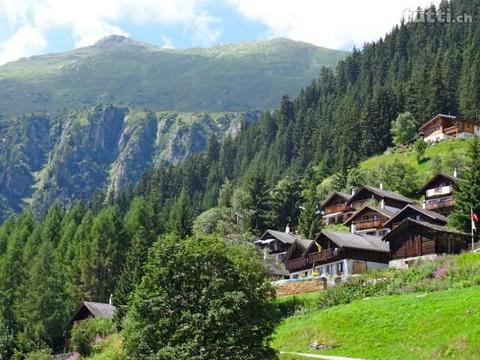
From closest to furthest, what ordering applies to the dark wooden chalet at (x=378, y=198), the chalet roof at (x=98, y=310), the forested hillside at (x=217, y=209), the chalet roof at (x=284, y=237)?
the chalet roof at (x=98, y=310) → the forested hillside at (x=217, y=209) → the chalet roof at (x=284, y=237) → the dark wooden chalet at (x=378, y=198)

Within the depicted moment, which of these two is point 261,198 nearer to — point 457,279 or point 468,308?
point 457,279

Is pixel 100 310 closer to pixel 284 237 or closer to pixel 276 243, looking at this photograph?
pixel 276 243

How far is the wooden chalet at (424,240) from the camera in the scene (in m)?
73.9

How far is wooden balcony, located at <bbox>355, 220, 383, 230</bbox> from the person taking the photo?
101 meters

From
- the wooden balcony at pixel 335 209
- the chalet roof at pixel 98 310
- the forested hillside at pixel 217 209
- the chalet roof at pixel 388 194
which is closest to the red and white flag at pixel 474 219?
the forested hillside at pixel 217 209

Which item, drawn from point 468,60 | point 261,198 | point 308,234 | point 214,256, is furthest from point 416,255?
point 468,60

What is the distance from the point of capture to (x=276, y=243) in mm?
103125

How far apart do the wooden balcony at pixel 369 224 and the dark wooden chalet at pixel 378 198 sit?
3.93m

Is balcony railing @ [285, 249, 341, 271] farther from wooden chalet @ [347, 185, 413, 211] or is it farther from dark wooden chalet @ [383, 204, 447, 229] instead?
wooden chalet @ [347, 185, 413, 211]

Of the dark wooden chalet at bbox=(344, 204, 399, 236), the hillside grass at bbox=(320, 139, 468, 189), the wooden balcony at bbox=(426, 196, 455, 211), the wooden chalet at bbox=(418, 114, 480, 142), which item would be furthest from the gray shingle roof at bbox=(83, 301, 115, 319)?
the wooden chalet at bbox=(418, 114, 480, 142)

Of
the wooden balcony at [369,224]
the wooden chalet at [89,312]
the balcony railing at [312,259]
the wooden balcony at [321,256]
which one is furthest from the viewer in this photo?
the wooden balcony at [369,224]

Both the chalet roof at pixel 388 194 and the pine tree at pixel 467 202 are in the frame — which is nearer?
the pine tree at pixel 467 202

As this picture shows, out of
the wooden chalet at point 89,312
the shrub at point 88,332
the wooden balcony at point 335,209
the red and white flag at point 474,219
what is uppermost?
the wooden balcony at point 335,209

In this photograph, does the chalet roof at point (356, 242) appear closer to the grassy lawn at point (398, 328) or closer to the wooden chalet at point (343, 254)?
the wooden chalet at point (343, 254)
